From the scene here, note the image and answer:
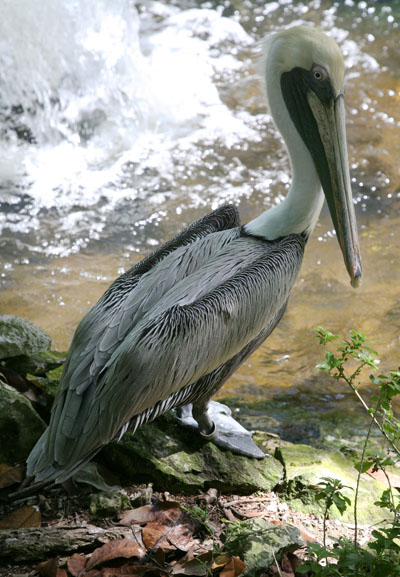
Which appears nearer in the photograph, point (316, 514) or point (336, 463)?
point (316, 514)

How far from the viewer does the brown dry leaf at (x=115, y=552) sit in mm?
2479

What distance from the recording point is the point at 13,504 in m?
2.80

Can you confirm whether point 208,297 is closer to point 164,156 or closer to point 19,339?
point 19,339

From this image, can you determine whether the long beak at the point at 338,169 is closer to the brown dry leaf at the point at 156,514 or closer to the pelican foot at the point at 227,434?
the pelican foot at the point at 227,434

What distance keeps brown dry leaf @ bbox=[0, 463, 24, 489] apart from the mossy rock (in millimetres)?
1220

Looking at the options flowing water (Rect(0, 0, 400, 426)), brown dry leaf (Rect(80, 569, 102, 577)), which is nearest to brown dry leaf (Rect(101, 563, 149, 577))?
brown dry leaf (Rect(80, 569, 102, 577))

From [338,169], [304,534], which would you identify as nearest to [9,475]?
[304,534]

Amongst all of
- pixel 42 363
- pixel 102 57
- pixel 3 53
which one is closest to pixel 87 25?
pixel 102 57

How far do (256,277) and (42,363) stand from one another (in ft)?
4.32

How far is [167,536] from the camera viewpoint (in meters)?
2.65

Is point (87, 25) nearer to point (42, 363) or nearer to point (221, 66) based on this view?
point (221, 66)

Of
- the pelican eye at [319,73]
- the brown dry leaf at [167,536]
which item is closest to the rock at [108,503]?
the brown dry leaf at [167,536]

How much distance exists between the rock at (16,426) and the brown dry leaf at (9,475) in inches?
4.2

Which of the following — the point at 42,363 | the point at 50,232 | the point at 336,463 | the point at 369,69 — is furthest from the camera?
the point at 369,69
